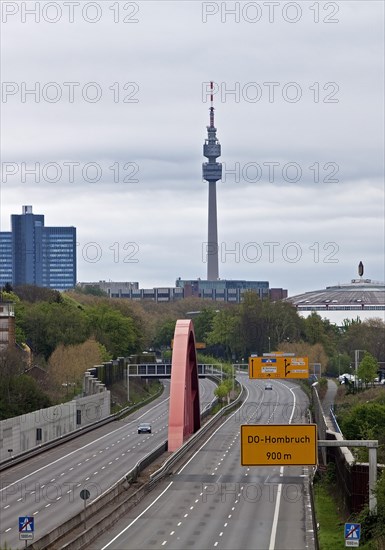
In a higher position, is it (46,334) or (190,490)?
(46,334)

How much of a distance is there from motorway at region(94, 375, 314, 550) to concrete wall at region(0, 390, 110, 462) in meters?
10.7

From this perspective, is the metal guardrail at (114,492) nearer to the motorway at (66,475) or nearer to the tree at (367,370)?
the motorway at (66,475)

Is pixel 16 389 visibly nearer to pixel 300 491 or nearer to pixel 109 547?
pixel 300 491

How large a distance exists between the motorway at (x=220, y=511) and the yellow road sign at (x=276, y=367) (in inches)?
210

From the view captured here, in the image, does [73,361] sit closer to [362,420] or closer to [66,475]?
[362,420]

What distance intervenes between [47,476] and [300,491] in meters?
14.4

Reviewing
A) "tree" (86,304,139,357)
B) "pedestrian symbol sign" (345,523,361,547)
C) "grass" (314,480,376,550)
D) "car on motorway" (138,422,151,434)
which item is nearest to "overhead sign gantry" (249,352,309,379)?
"grass" (314,480,376,550)

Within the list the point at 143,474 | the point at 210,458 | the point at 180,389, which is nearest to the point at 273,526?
the point at 143,474

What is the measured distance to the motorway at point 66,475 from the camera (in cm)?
5678

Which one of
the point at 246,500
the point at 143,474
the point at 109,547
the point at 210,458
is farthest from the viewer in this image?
the point at 210,458

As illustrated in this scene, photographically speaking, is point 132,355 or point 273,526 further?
point 132,355

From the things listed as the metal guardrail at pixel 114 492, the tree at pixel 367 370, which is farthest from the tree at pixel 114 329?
the metal guardrail at pixel 114 492

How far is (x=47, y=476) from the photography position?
7406cm

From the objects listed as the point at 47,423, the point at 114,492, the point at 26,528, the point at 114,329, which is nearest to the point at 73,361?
the point at 114,329
